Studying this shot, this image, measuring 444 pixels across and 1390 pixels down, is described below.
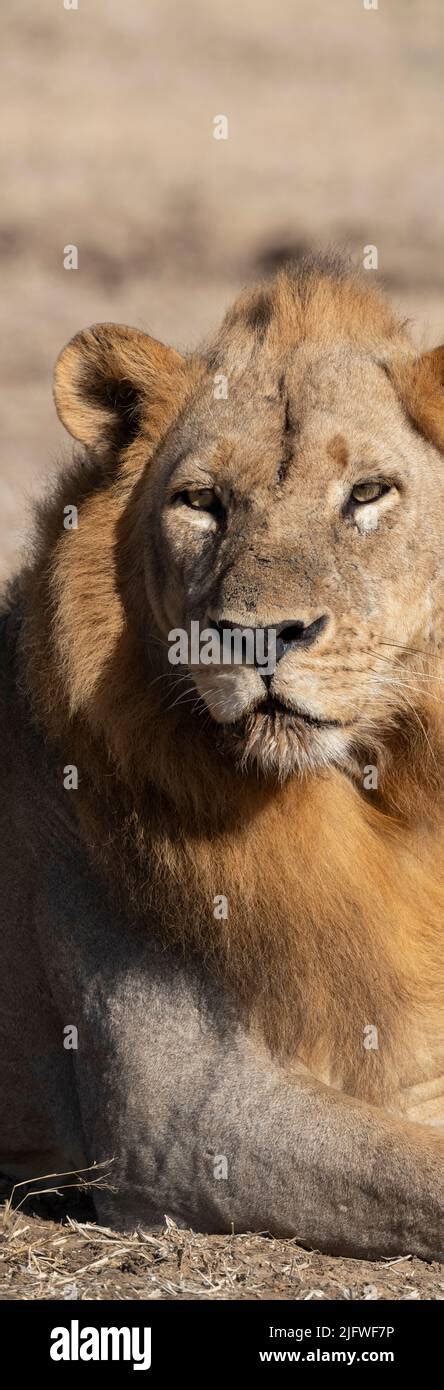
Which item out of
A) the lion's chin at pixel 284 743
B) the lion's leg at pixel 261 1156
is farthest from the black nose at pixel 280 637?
the lion's leg at pixel 261 1156

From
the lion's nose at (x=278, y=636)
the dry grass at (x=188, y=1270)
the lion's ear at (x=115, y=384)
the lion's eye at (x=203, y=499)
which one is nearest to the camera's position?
the lion's nose at (x=278, y=636)

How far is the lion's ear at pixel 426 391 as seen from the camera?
4043mm

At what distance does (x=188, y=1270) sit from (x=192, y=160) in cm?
1327

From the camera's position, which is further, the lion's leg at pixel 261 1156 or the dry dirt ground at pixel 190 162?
the dry dirt ground at pixel 190 162

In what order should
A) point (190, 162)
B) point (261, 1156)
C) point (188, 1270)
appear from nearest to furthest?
point (188, 1270) < point (261, 1156) < point (190, 162)

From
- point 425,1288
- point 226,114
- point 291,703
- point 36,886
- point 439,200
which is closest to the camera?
point 291,703

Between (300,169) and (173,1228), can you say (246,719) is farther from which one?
(300,169)

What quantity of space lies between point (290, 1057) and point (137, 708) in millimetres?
846

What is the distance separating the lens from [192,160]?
1584 cm

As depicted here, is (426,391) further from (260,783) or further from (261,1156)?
(261,1156)

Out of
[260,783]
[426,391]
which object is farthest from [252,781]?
[426,391]

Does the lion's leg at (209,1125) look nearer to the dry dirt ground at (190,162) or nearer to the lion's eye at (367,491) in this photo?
the lion's eye at (367,491)

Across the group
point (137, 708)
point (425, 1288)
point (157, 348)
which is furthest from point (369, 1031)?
point (157, 348)

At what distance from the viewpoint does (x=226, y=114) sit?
17078 mm
